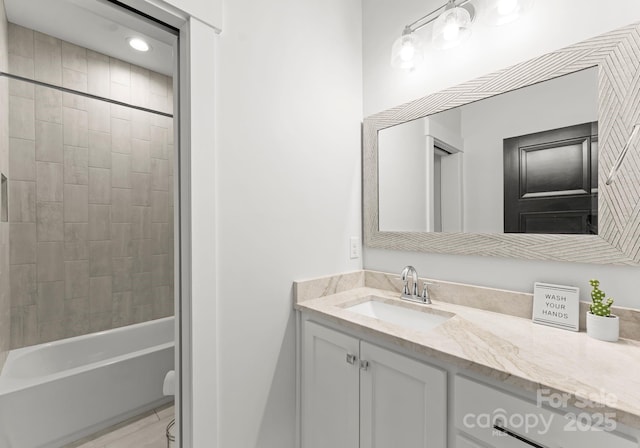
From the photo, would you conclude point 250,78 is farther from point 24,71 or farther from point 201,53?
point 24,71

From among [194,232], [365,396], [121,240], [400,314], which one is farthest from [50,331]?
[400,314]

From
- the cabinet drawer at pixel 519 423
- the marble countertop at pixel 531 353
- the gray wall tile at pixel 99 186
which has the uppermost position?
the gray wall tile at pixel 99 186

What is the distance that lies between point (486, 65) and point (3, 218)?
277cm

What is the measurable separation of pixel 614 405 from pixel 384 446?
27.6 inches

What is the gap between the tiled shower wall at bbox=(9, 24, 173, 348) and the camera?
6.29 feet

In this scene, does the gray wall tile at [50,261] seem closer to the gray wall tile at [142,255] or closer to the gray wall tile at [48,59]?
the gray wall tile at [142,255]

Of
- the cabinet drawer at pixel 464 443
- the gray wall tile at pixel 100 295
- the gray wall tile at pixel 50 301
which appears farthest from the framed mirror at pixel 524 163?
the gray wall tile at pixel 50 301

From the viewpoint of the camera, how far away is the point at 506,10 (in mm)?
1149

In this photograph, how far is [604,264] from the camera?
39.2 inches

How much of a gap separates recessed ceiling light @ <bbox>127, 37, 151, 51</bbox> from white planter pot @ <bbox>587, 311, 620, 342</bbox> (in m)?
2.88

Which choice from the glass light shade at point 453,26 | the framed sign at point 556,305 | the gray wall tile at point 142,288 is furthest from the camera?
the gray wall tile at point 142,288

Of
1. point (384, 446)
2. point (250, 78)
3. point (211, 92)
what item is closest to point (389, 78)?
point (250, 78)

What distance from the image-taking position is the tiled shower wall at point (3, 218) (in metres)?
1.67

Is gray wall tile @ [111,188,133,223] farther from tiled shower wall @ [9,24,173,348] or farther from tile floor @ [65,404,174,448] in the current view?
tile floor @ [65,404,174,448]
